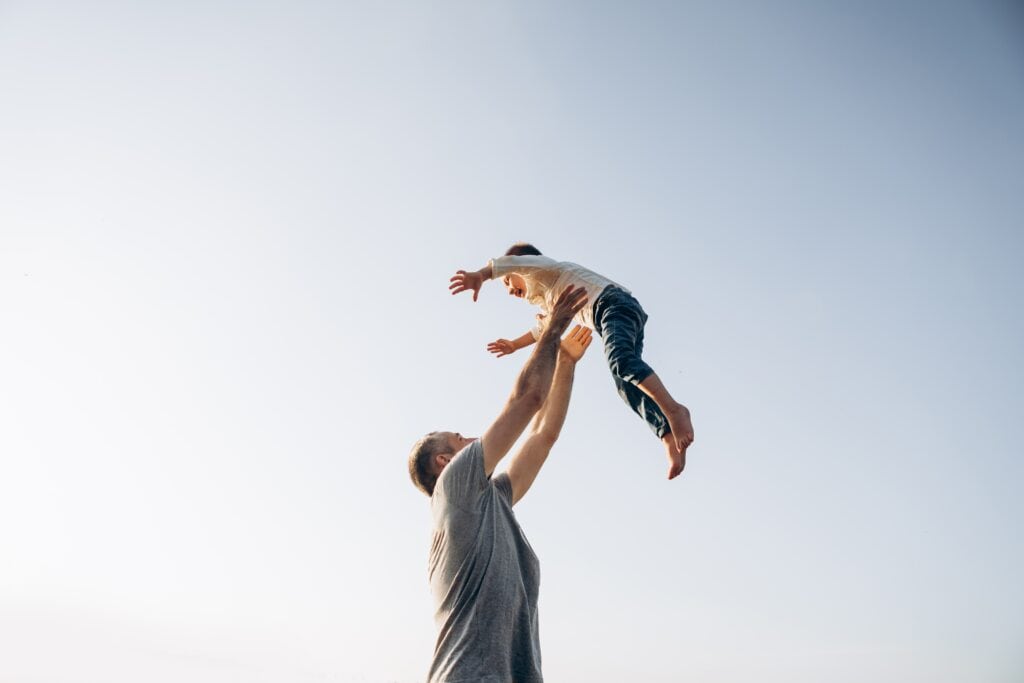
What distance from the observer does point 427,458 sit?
17.0 ft

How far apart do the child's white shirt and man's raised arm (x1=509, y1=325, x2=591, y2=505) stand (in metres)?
0.23

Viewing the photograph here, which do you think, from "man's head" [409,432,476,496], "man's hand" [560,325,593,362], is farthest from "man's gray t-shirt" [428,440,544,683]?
"man's hand" [560,325,593,362]

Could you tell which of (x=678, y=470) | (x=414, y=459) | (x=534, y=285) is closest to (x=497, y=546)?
(x=414, y=459)

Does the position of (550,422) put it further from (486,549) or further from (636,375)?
(486,549)

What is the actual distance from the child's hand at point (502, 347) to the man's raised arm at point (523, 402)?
164 centimetres

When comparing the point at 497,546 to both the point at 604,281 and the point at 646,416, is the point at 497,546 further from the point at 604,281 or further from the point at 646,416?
the point at 604,281

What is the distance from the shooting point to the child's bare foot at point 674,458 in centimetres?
511

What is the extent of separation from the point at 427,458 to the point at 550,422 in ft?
3.06

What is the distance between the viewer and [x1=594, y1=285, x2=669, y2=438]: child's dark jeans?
5375 mm

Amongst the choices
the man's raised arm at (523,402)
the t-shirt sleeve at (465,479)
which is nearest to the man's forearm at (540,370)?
the man's raised arm at (523,402)

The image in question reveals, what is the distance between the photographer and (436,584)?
4531 millimetres

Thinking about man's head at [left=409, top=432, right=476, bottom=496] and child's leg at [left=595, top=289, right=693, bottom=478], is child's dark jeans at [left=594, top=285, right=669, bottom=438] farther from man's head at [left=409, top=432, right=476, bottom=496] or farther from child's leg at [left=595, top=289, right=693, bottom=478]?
man's head at [left=409, top=432, right=476, bottom=496]

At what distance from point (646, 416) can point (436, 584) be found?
186cm

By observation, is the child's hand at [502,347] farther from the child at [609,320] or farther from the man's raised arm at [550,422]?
the man's raised arm at [550,422]
